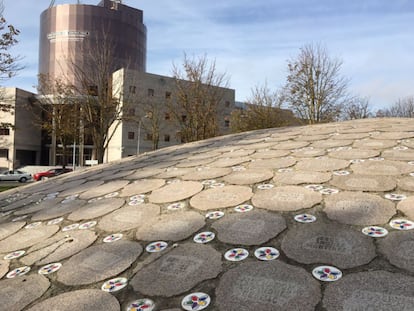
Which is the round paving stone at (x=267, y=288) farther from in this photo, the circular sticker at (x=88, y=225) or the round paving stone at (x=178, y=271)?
the circular sticker at (x=88, y=225)

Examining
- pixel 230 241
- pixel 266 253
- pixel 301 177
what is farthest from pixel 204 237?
pixel 301 177

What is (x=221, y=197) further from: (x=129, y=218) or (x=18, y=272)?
(x=18, y=272)

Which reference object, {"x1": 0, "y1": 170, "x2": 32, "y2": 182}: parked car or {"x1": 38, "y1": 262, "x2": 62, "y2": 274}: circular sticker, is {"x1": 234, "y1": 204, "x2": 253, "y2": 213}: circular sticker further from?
{"x1": 0, "y1": 170, "x2": 32, "y2": 182}: parked car

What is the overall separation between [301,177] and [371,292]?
2.11m

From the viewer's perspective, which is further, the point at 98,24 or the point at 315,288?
the point at 98,24

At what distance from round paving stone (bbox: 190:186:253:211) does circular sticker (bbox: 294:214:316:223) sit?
0.67 m

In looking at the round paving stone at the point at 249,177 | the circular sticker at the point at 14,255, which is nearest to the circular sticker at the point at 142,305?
the circular sticker at the point at 14,255

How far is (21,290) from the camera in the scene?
2.41 metres

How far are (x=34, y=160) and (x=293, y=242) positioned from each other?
48.0 m

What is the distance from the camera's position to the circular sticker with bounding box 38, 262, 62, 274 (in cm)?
265

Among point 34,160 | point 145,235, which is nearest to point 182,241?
point 145,235

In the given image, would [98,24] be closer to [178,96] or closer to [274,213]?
[178,96]

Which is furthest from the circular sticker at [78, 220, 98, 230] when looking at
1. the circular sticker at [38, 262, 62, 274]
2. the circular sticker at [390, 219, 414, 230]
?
the circular sticker at [390, 219, 414, 230]

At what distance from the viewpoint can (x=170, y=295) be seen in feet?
6.86
